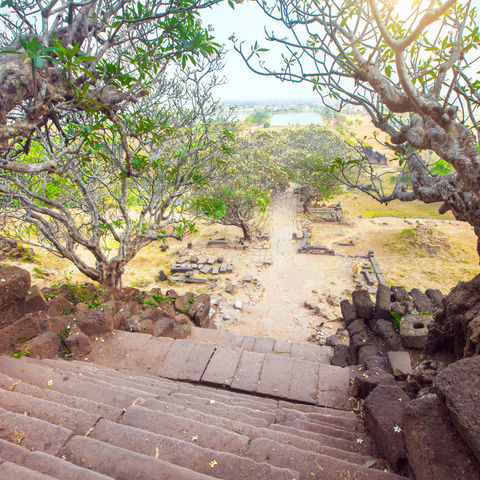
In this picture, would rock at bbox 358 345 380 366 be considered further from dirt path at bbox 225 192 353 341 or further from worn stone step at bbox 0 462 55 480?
worn stone step at bbox 0 462 55 480

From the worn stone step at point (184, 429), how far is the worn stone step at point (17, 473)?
3.63ft

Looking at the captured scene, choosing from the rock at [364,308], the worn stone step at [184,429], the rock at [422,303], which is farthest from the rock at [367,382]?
the rock at [422,303]

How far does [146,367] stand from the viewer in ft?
17.3

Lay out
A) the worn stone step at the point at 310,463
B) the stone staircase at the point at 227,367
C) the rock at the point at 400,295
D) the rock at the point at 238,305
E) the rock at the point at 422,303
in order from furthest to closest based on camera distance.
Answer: the rock at the point at 238,305, the rock at the point at 400,295, the rock at the point at 422,303, the stone staircase at the point at 227,367, the worn stone step at the point at 310,463

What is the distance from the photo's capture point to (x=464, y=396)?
6.82 ft

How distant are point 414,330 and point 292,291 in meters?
6.40

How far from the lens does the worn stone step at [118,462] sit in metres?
2.18

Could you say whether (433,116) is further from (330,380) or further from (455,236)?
(455,236)

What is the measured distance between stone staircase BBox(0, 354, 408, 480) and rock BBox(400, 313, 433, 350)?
2435 mm

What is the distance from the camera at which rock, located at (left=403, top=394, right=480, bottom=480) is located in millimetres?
2059

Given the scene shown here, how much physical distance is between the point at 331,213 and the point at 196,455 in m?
20.0

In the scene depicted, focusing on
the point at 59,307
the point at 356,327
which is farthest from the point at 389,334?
the point at 59,307

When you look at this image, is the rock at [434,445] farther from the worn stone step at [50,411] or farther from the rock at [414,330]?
the rock at [414,330]

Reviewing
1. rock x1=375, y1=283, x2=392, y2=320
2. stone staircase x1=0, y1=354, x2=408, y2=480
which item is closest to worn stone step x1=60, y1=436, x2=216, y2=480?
stone staircase x1=0, y1=354, x2=408, y2=480
